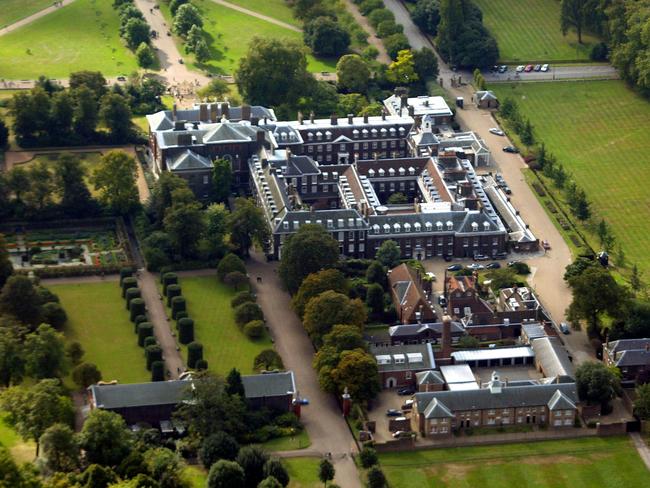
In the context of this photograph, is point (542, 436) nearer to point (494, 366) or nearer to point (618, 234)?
point (494, 366)

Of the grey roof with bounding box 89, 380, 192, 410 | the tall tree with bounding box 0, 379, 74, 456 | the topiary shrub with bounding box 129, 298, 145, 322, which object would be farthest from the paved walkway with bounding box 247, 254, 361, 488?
the tall tree with bounding box 0, 379, 74, 456

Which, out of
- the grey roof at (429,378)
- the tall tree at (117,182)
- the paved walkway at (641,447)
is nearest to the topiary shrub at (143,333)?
the grey roof at (429,378)

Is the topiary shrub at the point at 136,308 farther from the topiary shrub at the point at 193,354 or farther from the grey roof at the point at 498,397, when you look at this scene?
the grey roof at the point at 498,397

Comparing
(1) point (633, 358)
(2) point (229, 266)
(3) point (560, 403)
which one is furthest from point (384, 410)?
(2) point (229, 266)

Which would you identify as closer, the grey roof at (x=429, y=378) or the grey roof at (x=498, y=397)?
the grey roof at (x=498, y=397)

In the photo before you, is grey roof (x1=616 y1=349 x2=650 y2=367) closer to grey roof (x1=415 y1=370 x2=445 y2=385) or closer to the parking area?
grey roof (x1=415 y1=370 x2=445 y2=385)

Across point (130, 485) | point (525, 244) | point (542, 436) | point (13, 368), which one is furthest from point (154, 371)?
point (525, 244)
